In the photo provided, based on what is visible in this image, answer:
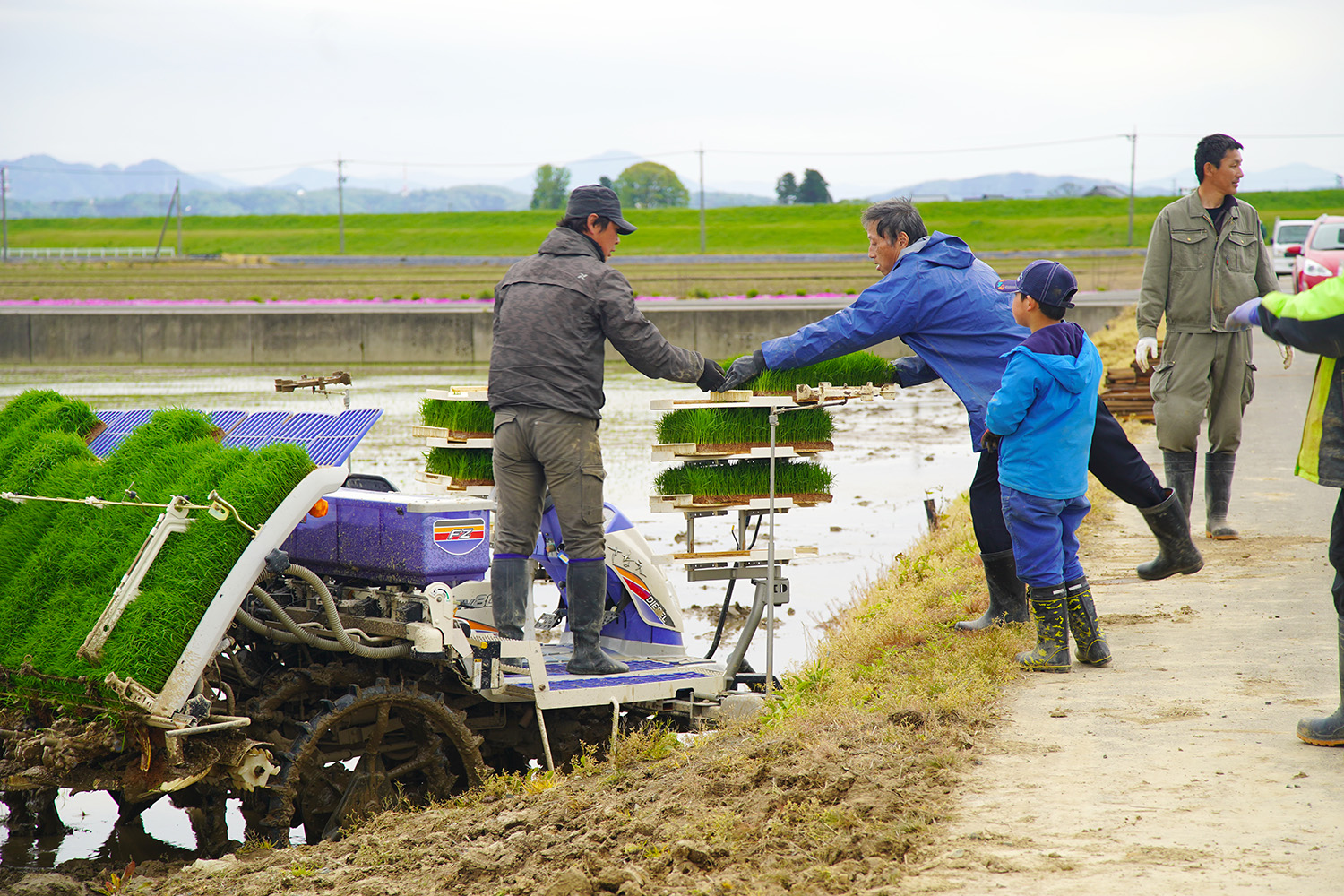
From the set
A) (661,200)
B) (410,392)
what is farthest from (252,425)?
(661,200)

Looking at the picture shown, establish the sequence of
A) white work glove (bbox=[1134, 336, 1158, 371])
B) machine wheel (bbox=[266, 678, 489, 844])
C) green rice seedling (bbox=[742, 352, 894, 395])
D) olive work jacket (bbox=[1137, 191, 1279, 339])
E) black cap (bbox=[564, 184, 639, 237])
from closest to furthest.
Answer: machine wheel (bbox=[266, 678, 489, 844]) < black cap (bbox=[564, 184, 639, 237]) < green rice seedling (bbox=[742, 352, 894, 395]) < white work glove (bbox=[1134, 336, 1158, 371]) < olive work jacket (bbox=[1137, 191, 1279, 339])

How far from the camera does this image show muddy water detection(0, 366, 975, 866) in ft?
19.7

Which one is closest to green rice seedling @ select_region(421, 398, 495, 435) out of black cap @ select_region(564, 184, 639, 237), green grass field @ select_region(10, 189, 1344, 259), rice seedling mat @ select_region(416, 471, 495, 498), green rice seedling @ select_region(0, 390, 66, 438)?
rice seedling mat @ select_region(416, 471, 495, 498)

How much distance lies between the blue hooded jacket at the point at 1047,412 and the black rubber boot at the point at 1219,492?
2.80 metres

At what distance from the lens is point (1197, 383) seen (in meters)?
7.17

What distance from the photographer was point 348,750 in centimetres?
502

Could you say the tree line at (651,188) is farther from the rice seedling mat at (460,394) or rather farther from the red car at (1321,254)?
the rice seedling mat at (460,394)

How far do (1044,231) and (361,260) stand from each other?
1718 inches

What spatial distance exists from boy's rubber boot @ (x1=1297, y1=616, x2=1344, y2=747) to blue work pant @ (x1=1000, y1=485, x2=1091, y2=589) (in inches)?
44.8

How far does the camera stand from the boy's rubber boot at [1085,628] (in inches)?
209

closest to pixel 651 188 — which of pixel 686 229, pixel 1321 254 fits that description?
pixel 686 229

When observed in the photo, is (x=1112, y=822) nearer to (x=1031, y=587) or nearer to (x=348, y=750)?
(x=1031, y=587)

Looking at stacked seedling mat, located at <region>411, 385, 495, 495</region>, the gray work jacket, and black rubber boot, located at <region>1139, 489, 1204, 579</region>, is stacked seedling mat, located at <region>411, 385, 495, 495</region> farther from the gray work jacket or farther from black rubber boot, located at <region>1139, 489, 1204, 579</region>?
black rubber boot, located at <region>1139, 489, 1204, 579</region>

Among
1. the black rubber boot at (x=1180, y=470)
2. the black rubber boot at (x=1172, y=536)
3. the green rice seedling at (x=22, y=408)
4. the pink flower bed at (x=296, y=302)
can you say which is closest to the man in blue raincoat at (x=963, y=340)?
the black rubber boot at (x=1172, y=536)
